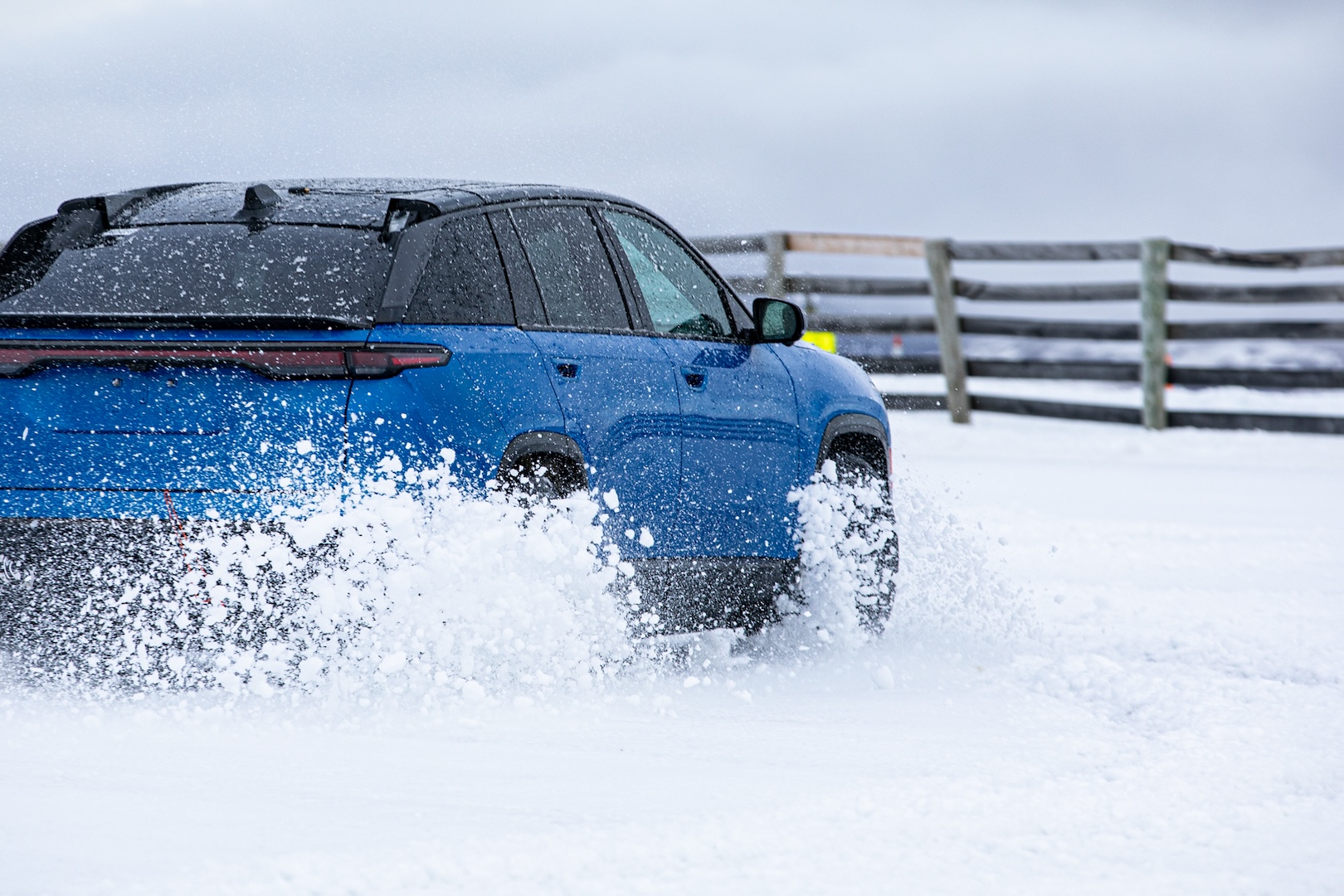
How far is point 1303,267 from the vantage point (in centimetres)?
1595

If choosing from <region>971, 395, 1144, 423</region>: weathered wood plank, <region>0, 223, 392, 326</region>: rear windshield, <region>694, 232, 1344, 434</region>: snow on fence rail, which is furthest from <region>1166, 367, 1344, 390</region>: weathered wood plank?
<region>0, 223, 392, 326</region>: rear windshield

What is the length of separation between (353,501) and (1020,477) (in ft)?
29.9

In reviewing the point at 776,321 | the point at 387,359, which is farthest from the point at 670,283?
the point at 387,359

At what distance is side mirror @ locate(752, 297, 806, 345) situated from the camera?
6227 millimetres

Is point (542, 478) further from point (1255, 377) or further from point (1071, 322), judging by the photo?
point (1071, 322)

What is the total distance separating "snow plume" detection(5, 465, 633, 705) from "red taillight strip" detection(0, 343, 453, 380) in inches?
11.7

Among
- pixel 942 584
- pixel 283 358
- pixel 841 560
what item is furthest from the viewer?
pixel 942 584

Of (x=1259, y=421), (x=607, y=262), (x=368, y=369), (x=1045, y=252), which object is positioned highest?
(x=607, y=262)

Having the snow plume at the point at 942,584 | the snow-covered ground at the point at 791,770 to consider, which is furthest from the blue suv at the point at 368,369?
the snow plume at the point at 942,584

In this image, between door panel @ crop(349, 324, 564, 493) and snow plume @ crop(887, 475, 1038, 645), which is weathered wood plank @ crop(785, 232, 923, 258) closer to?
snow plume @ crop(887, 475, 1038, 645)

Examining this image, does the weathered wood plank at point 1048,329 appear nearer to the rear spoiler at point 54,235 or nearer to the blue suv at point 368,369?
the blue suv at point 368,369

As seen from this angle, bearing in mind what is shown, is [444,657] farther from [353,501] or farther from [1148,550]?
[1148,550]

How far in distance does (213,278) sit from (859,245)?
14401 mm

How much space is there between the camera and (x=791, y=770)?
14.7ft
